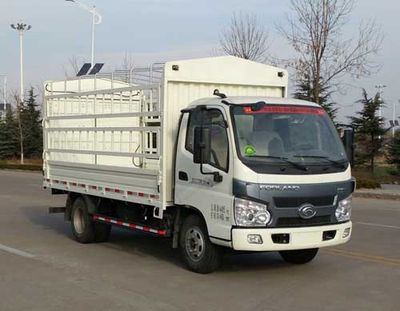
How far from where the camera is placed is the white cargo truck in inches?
290

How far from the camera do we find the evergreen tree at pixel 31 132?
177ft

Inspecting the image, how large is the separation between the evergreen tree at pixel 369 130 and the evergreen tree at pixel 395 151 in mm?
1934

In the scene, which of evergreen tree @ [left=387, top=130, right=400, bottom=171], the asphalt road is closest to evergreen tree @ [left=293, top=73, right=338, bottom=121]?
evergreen tree @ [left=387, top=130, right=400, bottom=171]

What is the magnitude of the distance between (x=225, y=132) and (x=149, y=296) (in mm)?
2206

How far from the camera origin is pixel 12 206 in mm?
16484

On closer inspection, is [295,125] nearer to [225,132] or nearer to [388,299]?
[225,132]

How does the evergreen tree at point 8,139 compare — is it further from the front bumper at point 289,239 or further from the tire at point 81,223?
the front bumper at point 289,239

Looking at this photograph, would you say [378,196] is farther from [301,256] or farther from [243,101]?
[243,101]

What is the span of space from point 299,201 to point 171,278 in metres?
1.88

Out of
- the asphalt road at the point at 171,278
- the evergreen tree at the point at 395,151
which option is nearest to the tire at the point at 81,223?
the asphalt road at the point at 171,278

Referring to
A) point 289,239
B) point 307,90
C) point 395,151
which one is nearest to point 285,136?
point 289,239

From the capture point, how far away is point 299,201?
7426 millimetres

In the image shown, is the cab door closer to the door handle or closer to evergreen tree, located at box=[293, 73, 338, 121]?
the door handle

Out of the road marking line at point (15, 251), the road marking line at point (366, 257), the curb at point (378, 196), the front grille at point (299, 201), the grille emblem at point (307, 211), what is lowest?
the curb at point (378, 196)
